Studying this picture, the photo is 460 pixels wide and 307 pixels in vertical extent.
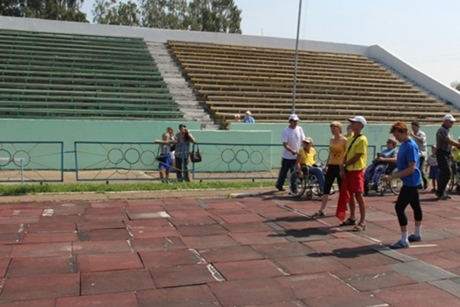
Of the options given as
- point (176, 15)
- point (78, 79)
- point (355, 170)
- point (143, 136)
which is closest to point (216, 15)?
point (176, 15)

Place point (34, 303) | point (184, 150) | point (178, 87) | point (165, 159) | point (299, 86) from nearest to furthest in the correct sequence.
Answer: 1. point (34, 303)
2. point (184, 150)
3. point (165, 159)
4. point (178, 87)
5. point (299, 86)

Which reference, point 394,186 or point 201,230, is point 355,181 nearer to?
point 201,230

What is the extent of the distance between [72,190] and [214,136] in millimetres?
5886

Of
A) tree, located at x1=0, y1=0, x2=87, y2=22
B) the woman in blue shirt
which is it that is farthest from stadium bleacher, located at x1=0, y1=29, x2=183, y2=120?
tree, located at x1=0, y1=0, x2=87, y2=22

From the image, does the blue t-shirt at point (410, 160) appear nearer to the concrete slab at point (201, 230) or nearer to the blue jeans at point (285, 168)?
the concrete slab at point (201, 230)

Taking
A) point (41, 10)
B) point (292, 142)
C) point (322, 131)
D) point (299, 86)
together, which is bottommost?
point (322, 131)

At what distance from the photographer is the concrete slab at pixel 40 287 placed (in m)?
4.68

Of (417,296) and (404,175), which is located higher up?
(404,175)

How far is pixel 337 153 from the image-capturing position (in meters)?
8.08

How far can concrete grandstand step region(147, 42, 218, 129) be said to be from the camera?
60.7 feet

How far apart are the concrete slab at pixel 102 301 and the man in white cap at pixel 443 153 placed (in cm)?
771

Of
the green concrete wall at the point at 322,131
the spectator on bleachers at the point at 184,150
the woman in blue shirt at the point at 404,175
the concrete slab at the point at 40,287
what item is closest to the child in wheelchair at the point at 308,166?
the woman in blue shirt at the point at 404,175

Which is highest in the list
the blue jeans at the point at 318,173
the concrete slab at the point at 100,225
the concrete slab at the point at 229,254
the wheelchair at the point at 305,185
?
the blue jeans at the point at 318,173

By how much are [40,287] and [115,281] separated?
727 millimetres
